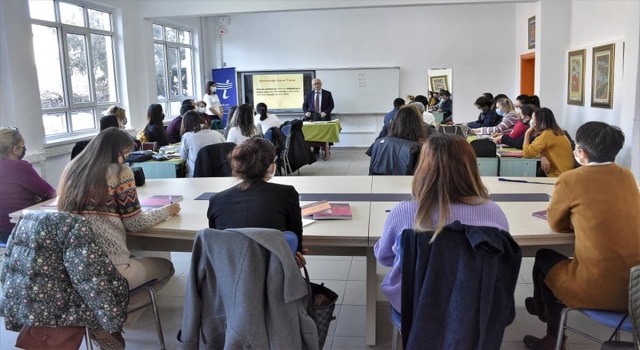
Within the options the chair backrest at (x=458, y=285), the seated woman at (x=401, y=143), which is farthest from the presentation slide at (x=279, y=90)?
the chair backrest at (x=458, y=285)

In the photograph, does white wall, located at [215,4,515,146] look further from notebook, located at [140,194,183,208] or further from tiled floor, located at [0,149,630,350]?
notebook, located at [140,194,183,208]

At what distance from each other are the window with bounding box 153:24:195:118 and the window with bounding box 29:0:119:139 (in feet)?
4.31

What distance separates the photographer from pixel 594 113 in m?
6.32

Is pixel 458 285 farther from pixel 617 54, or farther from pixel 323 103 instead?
pixel 323 103

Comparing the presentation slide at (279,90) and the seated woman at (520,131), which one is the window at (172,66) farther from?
the seated woman at (520,131)

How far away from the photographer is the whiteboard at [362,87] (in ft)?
33.3

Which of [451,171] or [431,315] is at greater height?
[451,171]

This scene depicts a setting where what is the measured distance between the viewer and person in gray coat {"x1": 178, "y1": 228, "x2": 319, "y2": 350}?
1.81 meters

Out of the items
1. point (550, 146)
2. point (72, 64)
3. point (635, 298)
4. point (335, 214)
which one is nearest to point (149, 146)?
point (72, 64)

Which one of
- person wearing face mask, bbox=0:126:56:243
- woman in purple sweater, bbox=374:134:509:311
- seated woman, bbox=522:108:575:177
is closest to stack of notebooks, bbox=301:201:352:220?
woman in purple sweater, bbox=374:134:509:311

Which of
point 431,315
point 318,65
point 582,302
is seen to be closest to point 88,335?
point 431,315

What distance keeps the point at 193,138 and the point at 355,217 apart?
2.51 m

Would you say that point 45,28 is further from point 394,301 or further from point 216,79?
point 394,301

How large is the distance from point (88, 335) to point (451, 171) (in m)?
1.72
